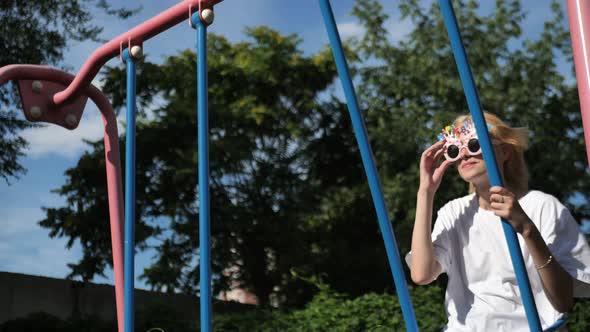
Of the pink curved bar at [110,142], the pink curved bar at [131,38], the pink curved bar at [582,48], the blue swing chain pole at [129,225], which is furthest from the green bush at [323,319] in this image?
the pink curved bar at [582,48]

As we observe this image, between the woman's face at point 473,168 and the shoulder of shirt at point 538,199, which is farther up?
the woman's face at point 473,168

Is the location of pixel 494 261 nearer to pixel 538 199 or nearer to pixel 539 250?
pixel 538 199

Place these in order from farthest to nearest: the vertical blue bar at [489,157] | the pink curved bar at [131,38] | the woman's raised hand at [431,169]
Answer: the pink curved bar at [131,38]
the woman's raised hand at [431,169]
the vertical blue bar at [489,157]

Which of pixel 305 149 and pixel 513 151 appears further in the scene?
pixel 305 149

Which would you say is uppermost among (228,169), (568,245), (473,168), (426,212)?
(228,169)

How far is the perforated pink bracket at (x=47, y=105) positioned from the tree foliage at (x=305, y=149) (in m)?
7.69

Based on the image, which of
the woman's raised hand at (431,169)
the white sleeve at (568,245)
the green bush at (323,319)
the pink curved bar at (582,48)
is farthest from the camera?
the green bush at (323,319)

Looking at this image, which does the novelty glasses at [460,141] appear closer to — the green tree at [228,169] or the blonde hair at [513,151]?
the blonde hair at [513,151]

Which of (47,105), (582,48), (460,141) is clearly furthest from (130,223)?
(582,48)

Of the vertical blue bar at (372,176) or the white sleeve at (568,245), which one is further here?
the white sleeve at (568,245)

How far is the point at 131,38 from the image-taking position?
2.79m

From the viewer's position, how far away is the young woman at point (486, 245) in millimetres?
2076

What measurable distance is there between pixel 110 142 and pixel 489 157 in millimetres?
1859

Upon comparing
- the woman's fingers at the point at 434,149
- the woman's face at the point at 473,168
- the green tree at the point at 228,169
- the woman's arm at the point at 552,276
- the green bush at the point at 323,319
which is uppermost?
the green tree at the point at 228,169
